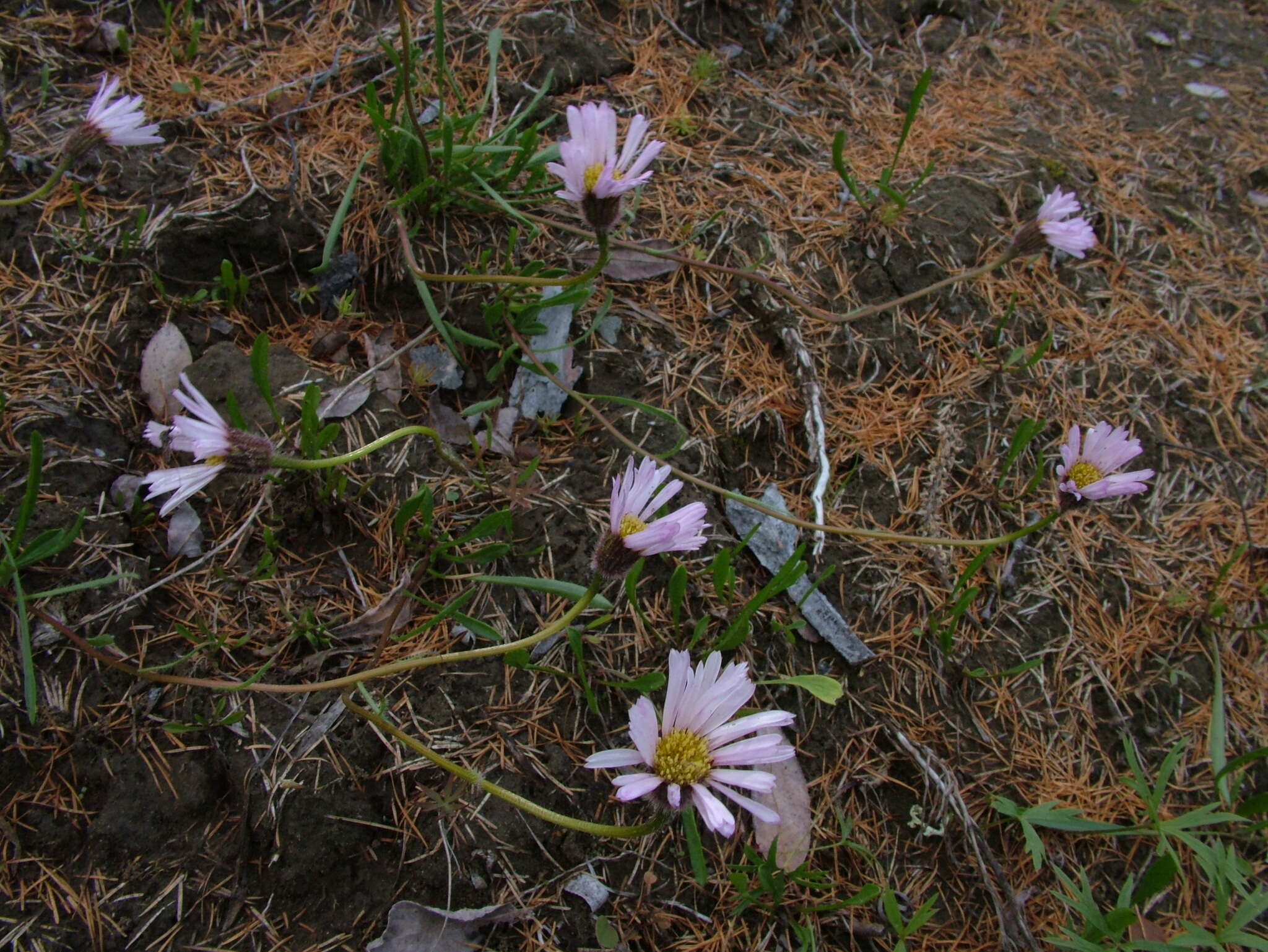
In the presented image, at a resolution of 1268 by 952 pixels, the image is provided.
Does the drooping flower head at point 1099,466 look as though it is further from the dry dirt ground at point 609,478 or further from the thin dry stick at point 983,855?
the thin dry stick at point 983,855

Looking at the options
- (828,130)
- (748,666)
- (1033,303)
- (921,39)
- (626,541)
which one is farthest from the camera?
(921,39)

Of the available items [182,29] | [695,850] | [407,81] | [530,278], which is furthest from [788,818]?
[182,29]

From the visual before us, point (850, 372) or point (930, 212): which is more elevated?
point (930, 212)

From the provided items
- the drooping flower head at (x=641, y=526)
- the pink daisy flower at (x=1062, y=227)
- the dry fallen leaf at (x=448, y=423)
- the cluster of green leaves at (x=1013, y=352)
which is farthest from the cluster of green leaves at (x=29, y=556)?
the pink daisy flower at (x=1062, y=227)

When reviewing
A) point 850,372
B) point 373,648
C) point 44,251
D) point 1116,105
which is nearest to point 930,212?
point 850,372

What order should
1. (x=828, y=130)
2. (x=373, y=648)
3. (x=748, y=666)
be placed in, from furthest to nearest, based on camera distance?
(x=828, y=130) < (x=748, y=666) < (x=373, y=648)

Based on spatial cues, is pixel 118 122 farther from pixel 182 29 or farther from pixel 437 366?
pixel 437 366

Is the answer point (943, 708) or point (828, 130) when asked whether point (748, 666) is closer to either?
point (943, 708)
